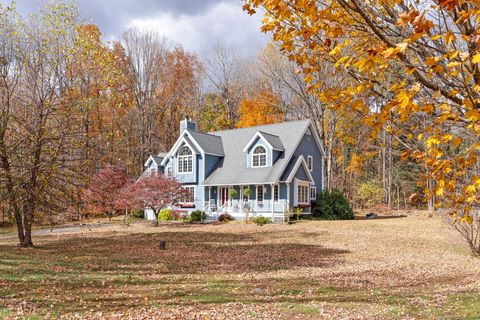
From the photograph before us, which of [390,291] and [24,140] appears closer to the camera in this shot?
[390,291]

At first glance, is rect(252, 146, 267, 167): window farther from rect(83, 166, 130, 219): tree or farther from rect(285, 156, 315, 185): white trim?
rect(83, 166, 130, 219): tree

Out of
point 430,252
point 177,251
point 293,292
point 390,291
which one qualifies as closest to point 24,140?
point 177,251

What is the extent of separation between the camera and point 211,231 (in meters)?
21.7

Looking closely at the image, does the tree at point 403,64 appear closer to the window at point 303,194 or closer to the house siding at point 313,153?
the window at point 303,194

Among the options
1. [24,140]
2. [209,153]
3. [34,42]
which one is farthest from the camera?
[209,153]

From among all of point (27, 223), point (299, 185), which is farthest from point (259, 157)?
point (27, 223)

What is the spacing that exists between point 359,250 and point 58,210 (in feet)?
36.8

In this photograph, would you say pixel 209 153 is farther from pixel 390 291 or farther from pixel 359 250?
pixel 390 291

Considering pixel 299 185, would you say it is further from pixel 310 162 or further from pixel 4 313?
pixel 4 313

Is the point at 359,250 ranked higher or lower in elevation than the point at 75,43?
lower

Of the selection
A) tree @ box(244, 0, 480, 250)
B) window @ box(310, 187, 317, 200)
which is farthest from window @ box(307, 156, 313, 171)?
tree @ box(244, 0, 480, 250)

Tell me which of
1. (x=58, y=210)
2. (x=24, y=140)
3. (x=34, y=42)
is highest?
(x=34, y=42)

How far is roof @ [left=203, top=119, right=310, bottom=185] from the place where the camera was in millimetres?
27141

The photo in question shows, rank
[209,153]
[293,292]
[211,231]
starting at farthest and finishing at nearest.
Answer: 1. [209,153]
2. [211,231]
3. [293,292]
